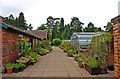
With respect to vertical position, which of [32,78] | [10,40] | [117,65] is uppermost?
[10,40]

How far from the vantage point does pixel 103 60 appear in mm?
10688

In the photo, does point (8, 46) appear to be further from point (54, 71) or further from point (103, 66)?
point (103, 66)

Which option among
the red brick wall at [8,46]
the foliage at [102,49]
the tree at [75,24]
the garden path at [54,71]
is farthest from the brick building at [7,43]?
the tree at [75,24]

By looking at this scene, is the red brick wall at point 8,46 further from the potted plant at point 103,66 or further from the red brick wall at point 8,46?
the potted plant at point 103,66

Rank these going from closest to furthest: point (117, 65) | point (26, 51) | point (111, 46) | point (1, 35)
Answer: point (117, 65)
point (1, 35)
point (111, 46)
point (26, 51)

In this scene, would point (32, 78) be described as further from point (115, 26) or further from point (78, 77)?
point (115, 26)

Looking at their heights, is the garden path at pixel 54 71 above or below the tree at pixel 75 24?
below

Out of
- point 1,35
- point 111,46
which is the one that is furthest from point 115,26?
point 1,35

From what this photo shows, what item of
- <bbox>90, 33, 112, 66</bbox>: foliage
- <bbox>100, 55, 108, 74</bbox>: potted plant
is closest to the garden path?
<bbox>100, 55, 108, 74</bbox>: potted plant

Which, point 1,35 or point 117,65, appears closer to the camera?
point 117,65

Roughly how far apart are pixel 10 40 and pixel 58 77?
441 centimetres

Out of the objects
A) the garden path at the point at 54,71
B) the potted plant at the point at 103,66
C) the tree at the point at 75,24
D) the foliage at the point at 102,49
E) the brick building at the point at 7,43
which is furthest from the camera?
the tree at the point at 75,24

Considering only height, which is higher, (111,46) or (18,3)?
(18,3)

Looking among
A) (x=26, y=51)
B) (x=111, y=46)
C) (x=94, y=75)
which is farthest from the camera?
(x=26, y=51)
